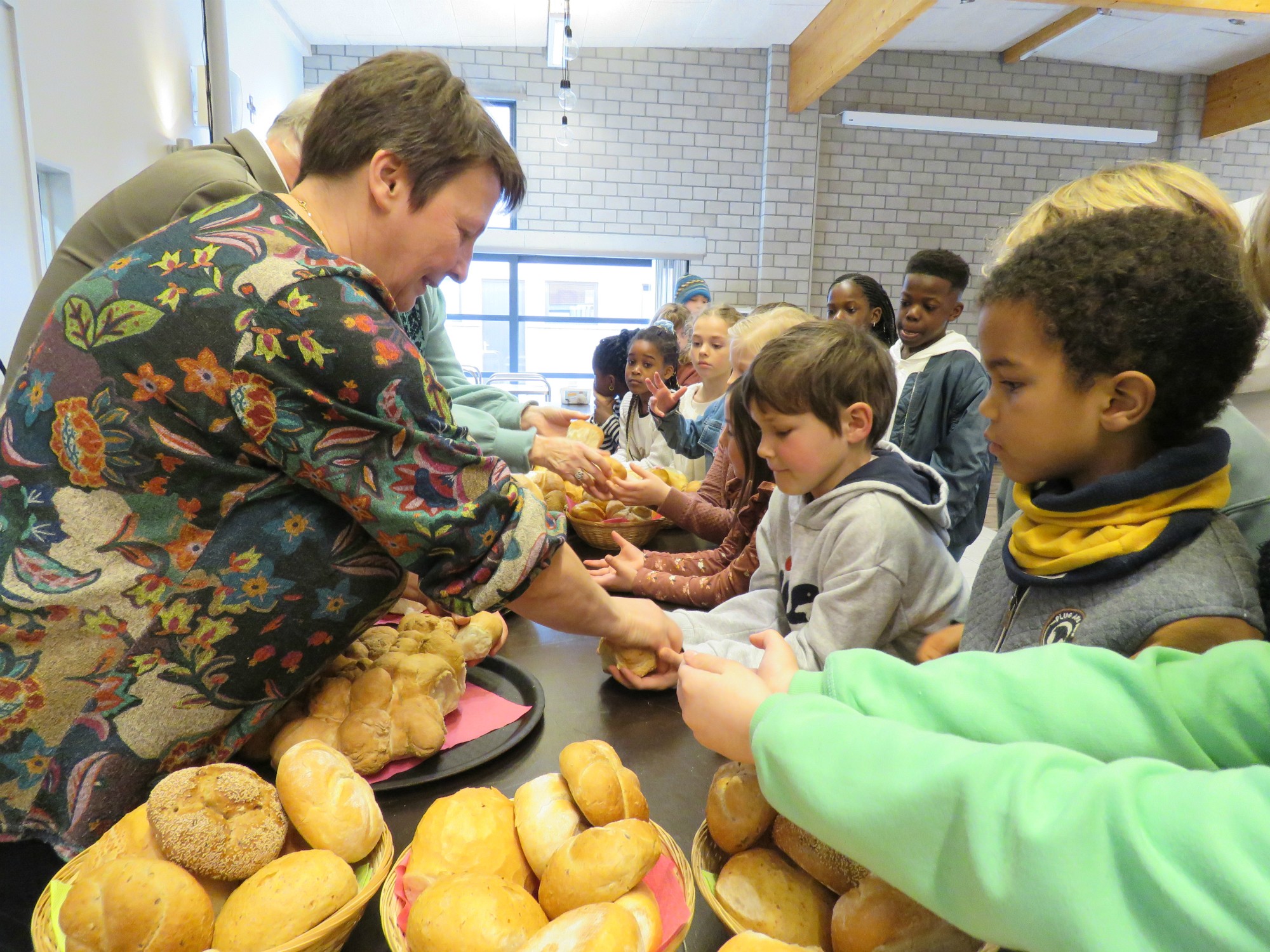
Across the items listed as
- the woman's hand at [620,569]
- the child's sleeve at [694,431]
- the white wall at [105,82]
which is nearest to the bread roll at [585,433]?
the child's sleeve at [694,431]

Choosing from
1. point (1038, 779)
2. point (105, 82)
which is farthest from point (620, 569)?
point (105, 82)

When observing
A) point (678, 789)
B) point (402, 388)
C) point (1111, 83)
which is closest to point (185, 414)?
point (402, 388)

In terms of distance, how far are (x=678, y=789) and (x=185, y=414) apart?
723mm

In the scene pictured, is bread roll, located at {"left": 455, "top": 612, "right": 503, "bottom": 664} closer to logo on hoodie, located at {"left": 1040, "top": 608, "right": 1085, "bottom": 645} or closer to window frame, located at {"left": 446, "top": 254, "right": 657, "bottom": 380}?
logo on hoodie, located at {"left": 1040, "top": 608, "right": 1085, "bottom": 645}

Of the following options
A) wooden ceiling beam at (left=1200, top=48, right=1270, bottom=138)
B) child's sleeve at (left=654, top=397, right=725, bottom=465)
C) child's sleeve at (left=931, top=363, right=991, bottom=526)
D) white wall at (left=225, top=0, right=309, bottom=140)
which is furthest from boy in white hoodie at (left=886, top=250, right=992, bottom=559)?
wooden ceiling beam at (left=1200, top=48, right=1270, bottom=138)

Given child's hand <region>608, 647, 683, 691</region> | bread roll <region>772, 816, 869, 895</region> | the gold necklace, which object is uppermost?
the gold necklace

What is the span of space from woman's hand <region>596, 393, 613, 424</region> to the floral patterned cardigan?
12.8ft

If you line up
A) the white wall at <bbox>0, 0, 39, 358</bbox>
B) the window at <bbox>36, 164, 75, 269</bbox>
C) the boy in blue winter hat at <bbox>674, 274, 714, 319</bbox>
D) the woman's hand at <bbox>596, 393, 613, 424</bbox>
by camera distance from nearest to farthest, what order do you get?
the white wall at <bbox>0, 0, 39, 358</bbox> → the window at <bbox>36, 164, 75, 269</bbox> → the woman's hand at <bbox>596, 393, 613, 424</bbox> → the boy in blue winter hat at <bbox>674, 274, 714, 319</bbox>

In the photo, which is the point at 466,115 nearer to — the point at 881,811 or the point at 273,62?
the point at 881,811

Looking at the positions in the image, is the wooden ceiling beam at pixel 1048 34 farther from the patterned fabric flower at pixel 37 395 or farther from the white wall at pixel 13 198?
the patterned fabric flower at pixel 37 395

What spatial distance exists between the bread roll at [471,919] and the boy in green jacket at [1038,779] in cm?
21

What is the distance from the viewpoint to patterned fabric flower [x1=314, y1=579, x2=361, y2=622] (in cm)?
92

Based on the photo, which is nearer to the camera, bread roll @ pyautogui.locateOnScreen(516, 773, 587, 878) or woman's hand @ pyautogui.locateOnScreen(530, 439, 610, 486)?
bread roll @ pyautogui.locateOnScreen(516, 773, 587, 878)

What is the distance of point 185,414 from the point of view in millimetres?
876
